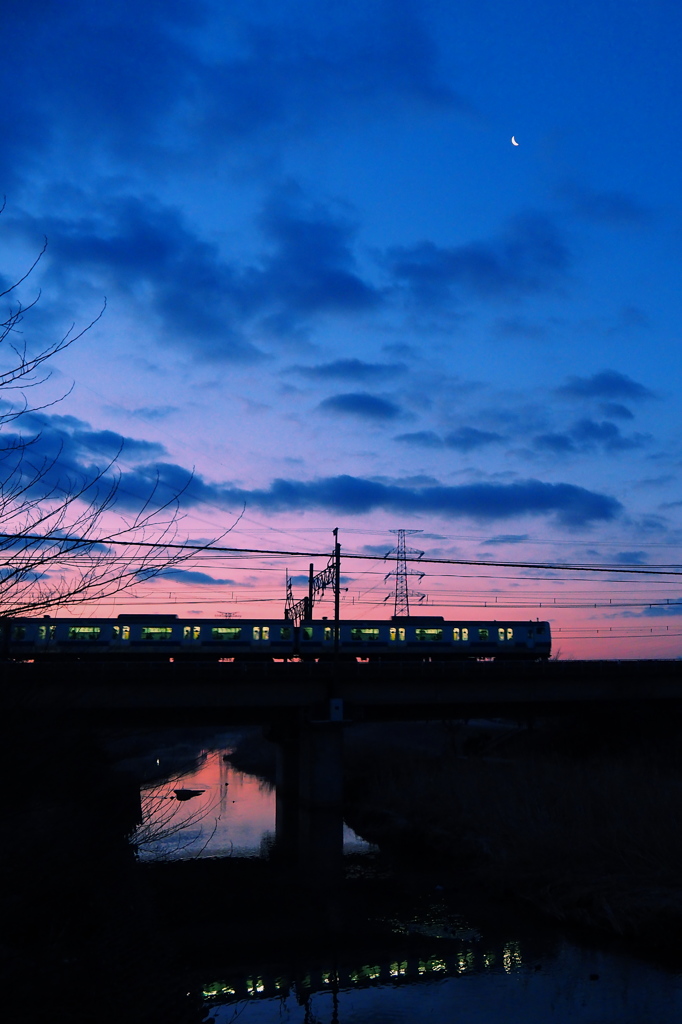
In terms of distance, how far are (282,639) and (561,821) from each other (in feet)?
83.4

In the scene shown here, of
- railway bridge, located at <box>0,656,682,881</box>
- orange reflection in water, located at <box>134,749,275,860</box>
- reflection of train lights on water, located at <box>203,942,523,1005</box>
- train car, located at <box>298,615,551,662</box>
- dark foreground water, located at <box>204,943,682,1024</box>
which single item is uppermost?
train car, located at <box>298,615,551,662</box>

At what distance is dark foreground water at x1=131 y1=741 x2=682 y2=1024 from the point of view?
15672 mm

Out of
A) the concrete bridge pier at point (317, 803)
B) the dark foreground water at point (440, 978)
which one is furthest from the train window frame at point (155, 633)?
the dark foreground water at point (440, 978)

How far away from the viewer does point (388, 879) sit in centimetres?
2750

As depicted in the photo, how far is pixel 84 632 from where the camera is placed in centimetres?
4681

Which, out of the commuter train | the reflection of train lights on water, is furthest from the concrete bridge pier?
the reflection of train lights on water

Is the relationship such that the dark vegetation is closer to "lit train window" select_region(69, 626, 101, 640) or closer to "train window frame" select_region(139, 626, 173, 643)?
"train window frame" select_region(139, 626, 173, 643)

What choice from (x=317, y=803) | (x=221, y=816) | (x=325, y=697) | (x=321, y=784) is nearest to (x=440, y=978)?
(x=317, y=803)

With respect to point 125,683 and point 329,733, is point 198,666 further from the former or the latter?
point 329,733

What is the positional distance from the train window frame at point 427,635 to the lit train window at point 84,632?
851 inches

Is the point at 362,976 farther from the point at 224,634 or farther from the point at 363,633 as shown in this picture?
the point at 363,633

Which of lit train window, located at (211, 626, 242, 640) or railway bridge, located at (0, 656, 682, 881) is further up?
lit train window, located at (211, 626, 242, 640)

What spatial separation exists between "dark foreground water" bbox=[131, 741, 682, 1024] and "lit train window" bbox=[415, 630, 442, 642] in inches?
1094

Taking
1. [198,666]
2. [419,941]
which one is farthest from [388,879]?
[198,666]
